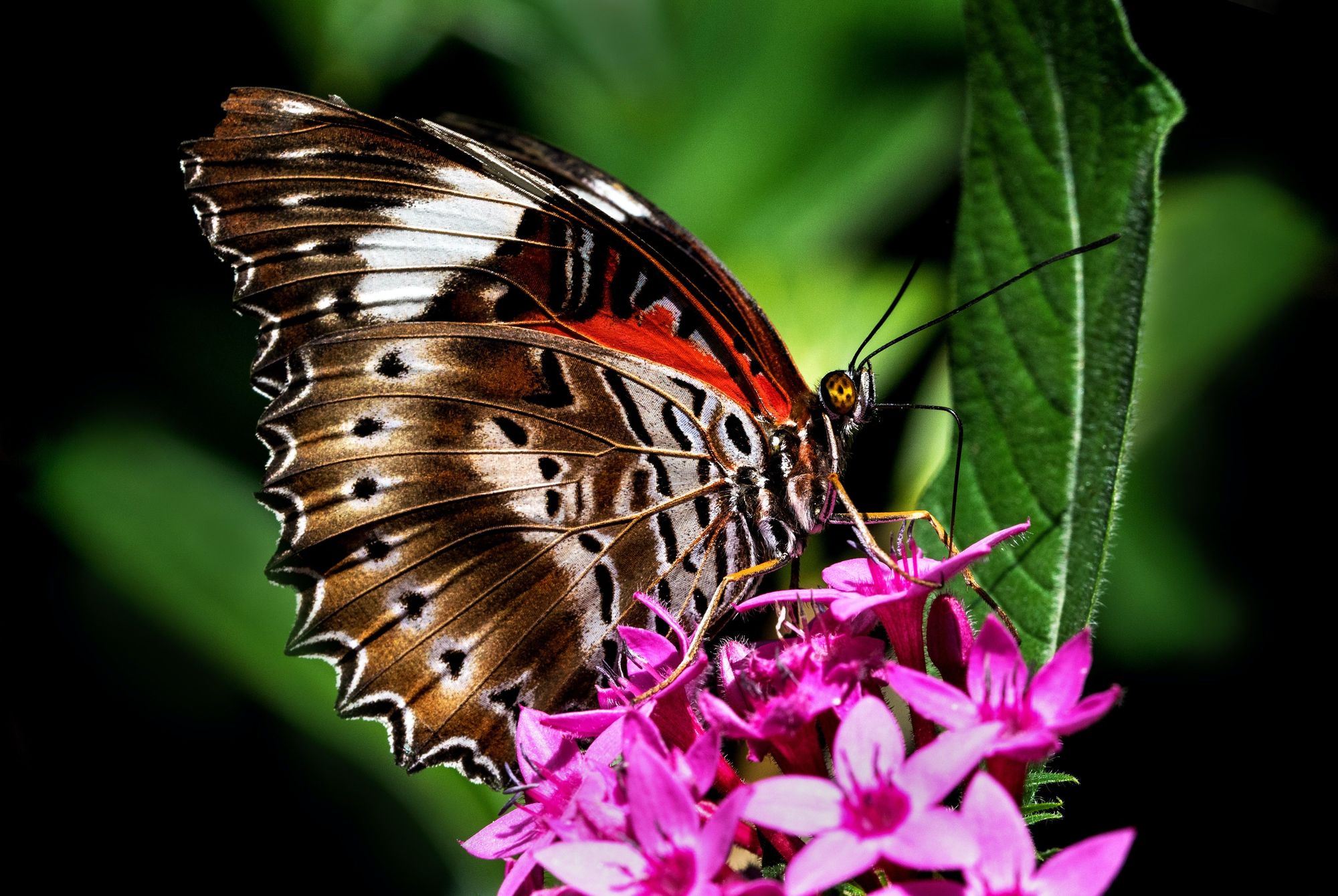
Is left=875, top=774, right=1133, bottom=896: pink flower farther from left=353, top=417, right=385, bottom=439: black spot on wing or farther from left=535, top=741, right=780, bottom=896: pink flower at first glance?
left=353, top=417, right=385, bottom=439: black spot on wing

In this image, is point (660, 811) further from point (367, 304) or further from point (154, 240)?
point (154, 240)

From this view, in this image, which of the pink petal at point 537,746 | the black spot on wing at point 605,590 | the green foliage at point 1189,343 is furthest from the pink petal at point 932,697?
the green foliage at point 1189,343

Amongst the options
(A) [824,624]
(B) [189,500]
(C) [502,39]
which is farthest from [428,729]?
(C) [502,39]

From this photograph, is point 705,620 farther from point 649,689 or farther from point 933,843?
point 933,843

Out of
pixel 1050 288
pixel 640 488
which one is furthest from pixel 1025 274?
pixel 640 488

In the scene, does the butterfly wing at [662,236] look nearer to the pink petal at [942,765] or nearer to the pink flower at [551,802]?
the pink flower at [551,802]
